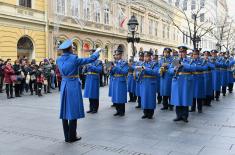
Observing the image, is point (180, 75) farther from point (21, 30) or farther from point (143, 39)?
point (143, 39)

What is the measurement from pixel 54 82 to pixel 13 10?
5209mm

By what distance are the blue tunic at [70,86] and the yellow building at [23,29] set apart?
1375 centimetres

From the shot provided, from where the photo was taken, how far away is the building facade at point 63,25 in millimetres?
20078

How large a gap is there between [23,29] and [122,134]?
51.0 ft

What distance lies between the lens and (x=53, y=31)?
77.1ft

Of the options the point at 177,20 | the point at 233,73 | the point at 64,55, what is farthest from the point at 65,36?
the point at 177,20

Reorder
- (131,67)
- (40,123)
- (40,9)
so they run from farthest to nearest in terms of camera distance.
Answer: (40,9)
(131,67)
(40,123)

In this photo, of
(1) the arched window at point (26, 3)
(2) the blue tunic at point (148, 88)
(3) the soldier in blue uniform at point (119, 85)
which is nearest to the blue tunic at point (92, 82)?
(3) the soldier in blue uniform at point (119, 85)

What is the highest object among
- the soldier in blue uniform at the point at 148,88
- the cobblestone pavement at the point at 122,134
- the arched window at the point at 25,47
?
the arched window at the point at 25,47

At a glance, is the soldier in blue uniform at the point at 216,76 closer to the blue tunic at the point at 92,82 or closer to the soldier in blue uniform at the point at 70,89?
Answer: the blue tunic at the point at 92,82

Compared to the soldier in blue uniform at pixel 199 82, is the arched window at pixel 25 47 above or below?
above

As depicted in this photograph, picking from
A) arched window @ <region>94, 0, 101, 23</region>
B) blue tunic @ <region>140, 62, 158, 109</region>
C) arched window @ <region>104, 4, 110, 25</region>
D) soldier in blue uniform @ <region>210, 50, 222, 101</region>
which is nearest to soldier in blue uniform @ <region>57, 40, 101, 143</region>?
blue tunic @ <region>140, 62, 158, 109</region>

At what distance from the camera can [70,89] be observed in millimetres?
6629

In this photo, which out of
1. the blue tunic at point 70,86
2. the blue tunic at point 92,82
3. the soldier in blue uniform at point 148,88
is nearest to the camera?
the blue tunic at point 70,86
